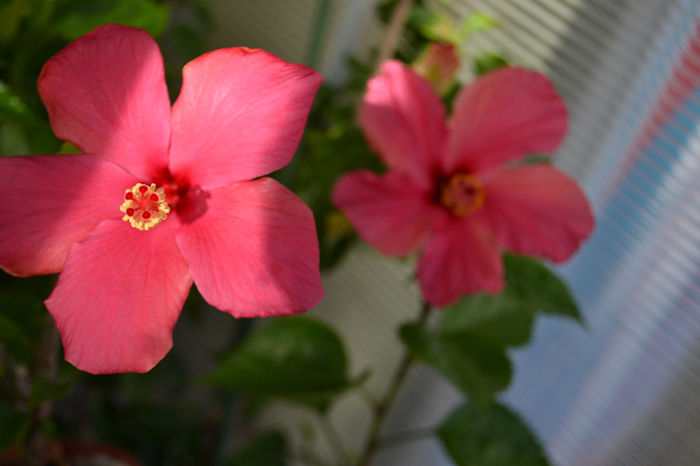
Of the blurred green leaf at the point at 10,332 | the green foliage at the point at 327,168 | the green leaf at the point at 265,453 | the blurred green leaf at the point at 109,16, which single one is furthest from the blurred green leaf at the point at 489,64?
the green leaf at the point at 265,453

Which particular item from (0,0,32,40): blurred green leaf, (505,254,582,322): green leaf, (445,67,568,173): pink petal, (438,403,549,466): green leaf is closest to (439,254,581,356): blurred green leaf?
(505,254,582,322): green leaf

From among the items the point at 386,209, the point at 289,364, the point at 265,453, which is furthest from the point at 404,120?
the point at 265,453

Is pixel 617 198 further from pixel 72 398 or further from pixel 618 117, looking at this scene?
pixel 72 398

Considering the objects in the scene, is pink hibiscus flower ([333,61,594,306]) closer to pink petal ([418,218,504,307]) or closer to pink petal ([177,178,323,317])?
pink petal ([418,218,504,307])

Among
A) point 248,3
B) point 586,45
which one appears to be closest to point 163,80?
point 586,45

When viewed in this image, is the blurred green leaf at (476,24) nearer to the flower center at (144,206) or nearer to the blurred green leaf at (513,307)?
the blurred green leaf at (513,307)

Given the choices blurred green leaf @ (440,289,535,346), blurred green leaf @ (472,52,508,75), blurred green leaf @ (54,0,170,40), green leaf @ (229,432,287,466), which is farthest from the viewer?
green leaf @ (229,432,287,466)
